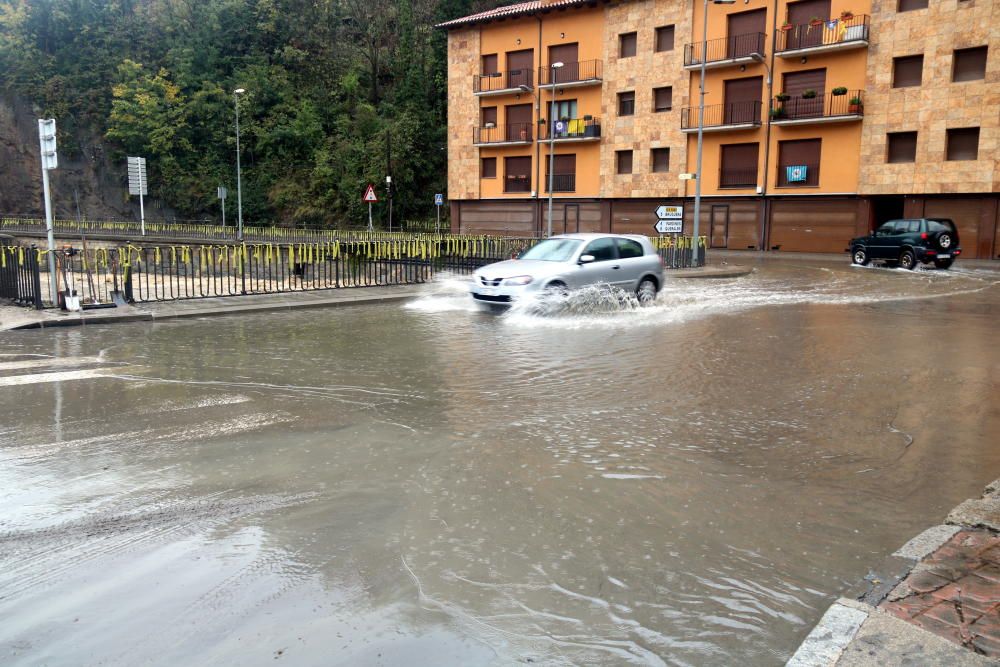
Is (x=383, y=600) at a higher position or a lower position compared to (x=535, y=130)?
lower

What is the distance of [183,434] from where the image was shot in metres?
6.49

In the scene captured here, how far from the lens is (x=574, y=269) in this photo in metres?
14.4

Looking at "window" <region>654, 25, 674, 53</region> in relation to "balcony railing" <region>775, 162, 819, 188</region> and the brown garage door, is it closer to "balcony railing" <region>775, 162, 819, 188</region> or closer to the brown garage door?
"balcony railing" <region>775, 162, 819, 188</region>

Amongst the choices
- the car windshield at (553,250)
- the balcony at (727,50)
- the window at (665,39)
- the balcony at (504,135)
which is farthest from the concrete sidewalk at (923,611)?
the balcony at (504,135)

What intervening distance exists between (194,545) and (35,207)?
63650 millimetres

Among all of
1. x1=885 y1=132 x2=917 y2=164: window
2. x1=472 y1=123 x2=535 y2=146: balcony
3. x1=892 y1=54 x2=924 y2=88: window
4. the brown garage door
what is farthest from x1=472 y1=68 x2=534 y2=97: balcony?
x1=885 y1=132 x2=917 y2=164: window

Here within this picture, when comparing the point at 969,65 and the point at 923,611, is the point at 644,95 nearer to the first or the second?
the point at 969,65

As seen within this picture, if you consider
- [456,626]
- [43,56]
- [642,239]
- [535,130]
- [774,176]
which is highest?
[43,56]

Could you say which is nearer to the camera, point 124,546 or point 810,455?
point 124,546

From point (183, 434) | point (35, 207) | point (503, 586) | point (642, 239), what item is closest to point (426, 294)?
point (642, 239)

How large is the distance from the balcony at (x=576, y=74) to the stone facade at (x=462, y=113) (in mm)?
5598

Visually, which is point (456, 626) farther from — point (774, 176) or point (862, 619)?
point (774, 176)

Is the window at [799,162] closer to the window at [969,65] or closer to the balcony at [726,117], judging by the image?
the balcony at [726,117]

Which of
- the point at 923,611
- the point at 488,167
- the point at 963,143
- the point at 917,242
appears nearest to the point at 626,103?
the point at 488,167
